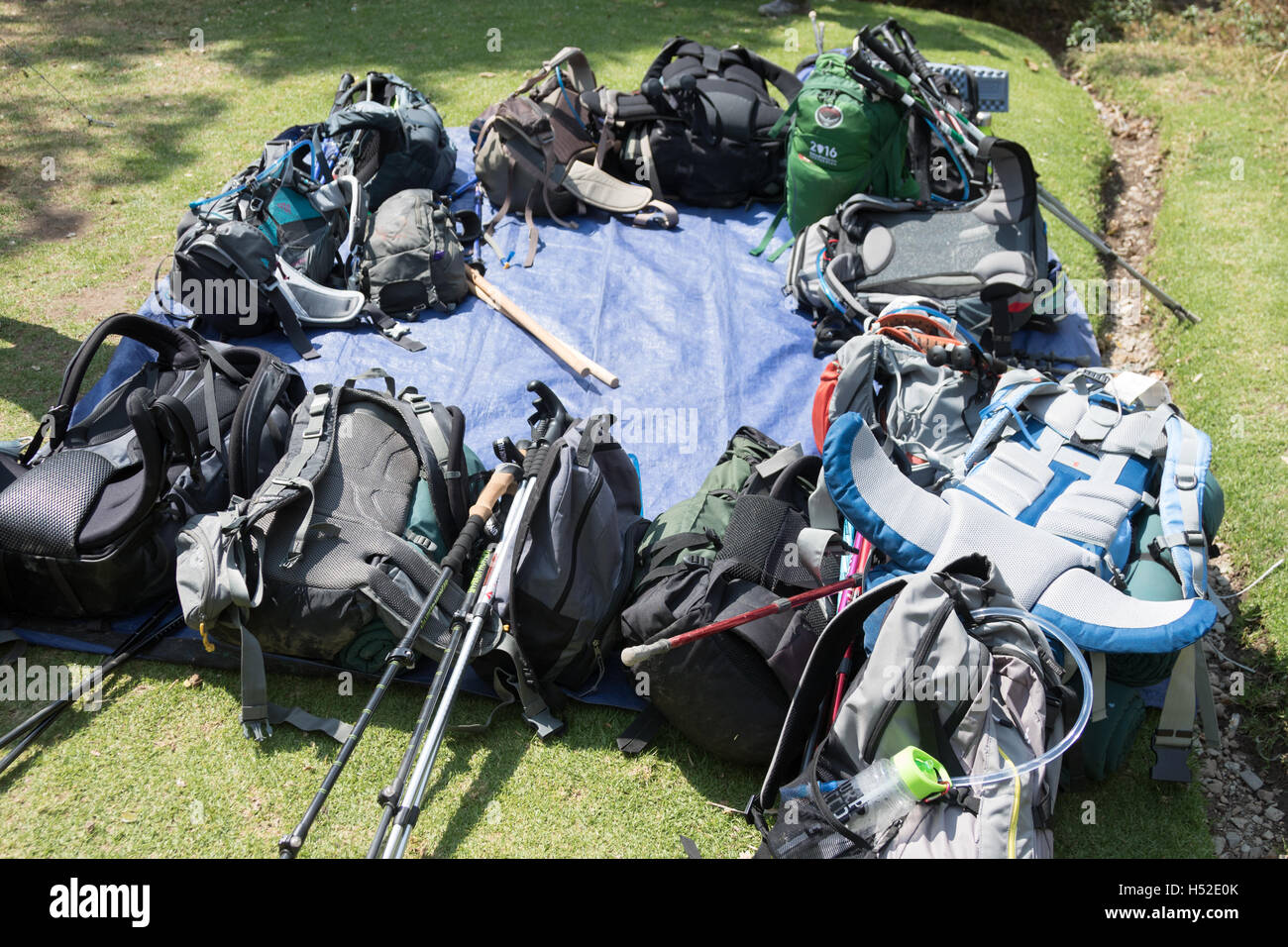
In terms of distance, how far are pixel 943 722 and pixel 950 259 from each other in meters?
3.06

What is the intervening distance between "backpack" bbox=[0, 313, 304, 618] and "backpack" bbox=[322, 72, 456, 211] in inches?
91.5

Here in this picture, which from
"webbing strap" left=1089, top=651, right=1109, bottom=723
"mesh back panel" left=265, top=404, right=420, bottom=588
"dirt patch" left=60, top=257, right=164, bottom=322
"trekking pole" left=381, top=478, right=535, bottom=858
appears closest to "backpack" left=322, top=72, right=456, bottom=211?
"dirt patch" left=60, top=257, right=164, bottom=322

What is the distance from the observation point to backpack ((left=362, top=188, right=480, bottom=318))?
5125 millimetres

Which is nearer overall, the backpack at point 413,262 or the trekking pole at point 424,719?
the trekking pole at point 424,719

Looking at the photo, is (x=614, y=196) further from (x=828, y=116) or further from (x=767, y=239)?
(x=828, y=116)

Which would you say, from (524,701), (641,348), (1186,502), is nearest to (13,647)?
(524,701)

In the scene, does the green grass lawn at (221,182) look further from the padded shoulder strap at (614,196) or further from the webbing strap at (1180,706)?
the padded shoulder strap at (614,196)

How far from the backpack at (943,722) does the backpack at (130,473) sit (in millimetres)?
2383

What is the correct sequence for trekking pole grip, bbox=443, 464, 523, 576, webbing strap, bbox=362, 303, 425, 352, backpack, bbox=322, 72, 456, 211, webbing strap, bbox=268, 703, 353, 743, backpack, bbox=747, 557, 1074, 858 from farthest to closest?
backpack, bbox=322, 72, 456, 211 → webbing strap, bbox=362, 303, 425, 352 → webbing strap, bbox=268, 703, 353, 743 → trekking pole grip, bbox=443, 464, 523, 576 → backpack, bbox=747, 557, 1074, 858

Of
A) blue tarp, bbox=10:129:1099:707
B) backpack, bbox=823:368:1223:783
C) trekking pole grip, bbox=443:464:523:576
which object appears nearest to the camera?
backpack, bbox=823:368:1223:783

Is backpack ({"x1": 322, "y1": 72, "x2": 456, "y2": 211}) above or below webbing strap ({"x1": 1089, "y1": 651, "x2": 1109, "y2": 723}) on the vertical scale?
above

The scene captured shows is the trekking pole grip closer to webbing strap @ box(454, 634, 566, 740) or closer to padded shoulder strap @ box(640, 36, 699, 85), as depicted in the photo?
webbing strap @ box(454, 634, 566, 740)

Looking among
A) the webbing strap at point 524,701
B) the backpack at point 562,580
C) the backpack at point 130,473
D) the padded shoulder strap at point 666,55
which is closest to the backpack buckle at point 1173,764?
the backpack at point 562,580

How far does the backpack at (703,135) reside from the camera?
5984 mm
